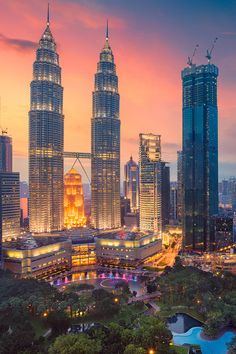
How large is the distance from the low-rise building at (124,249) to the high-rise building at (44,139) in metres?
25.2

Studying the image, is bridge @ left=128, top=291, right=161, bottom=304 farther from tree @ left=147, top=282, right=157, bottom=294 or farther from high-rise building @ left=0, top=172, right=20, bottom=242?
high-rise building @ left=0, top=172, right=20, bottom=242

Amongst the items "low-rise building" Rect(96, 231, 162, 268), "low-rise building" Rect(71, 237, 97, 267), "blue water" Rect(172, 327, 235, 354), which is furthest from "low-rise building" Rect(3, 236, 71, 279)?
"blue water" Rect(172, 327, 235, 354)

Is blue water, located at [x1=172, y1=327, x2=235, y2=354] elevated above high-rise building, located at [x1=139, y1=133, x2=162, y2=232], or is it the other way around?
high-rise building, located at [x1=139, y1=133, x2=162, y2=232]

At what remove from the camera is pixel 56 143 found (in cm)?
10350

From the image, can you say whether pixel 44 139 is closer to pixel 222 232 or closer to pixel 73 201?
pixel 73 201

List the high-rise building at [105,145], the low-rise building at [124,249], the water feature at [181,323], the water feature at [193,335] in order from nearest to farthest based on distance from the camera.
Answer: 1. the water feature at [193,335]
2. the water feature at [181,323]
3. the low-rise building at [124,249]
4. the high-rise building at [105,145]

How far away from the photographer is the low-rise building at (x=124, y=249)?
76625mm

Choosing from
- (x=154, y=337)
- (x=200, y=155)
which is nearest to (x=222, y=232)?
(x=200, y=155)

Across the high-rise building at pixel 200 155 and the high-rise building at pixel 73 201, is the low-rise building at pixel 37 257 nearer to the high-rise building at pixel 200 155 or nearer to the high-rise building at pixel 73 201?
the high-rise building at pixel 73 201

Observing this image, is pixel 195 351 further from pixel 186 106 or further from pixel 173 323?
pixel 186 106

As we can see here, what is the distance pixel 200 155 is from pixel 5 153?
86888 mm

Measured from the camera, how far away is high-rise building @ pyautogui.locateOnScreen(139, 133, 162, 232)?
4309 inches

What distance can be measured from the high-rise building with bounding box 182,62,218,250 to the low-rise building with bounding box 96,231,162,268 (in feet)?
62.1

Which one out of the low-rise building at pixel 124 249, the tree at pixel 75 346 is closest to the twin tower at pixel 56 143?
the low-rise building at pixel 124 249
